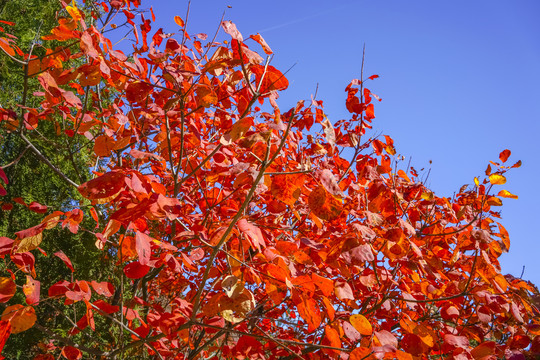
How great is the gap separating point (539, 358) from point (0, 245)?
3.98 m

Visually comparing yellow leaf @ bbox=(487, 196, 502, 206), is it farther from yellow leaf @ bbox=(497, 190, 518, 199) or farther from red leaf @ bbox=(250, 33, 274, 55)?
red leaf @ bbox=(250, 33, 274, 55)

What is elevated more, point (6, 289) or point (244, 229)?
point (244, 229)

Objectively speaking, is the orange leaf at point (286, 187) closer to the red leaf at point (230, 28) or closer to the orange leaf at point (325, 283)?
the orange leaf at point (325, 283)

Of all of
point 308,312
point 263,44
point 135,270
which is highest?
point 263,44

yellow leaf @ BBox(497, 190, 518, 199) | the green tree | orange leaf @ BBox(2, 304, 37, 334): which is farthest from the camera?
the green tree

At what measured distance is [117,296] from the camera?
3.83 meters

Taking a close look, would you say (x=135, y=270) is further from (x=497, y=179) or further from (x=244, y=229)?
(x=497, y=179)

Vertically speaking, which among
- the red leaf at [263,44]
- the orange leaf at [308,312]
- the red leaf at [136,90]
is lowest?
the orange leaf at [308,312]

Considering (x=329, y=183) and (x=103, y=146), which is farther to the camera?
(x=103, y=146)

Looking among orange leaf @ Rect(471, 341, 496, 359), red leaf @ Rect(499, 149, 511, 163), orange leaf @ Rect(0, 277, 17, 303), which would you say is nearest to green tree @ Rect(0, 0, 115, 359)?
orange leaf @ Rect(0, 277, 17, 303)

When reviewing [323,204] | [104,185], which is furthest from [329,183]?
[104,185]

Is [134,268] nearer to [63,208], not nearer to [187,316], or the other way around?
[187,316]

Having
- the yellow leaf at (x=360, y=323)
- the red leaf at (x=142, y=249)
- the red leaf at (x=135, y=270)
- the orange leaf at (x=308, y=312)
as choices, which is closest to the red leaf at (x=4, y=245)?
the red leaf at (x=135, y=270)

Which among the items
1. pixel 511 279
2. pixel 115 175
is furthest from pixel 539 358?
pixel 115 175
